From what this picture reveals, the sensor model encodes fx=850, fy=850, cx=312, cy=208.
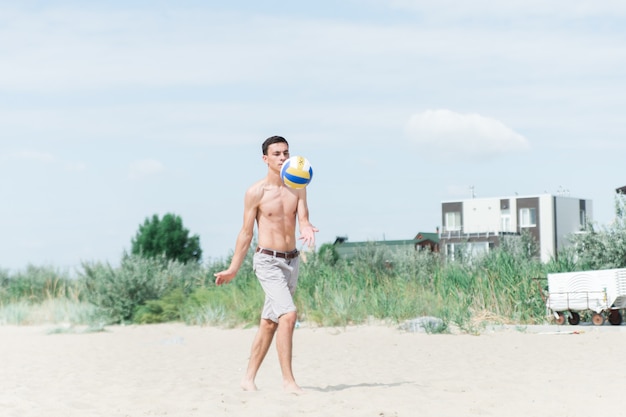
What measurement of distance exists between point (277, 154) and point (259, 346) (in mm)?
1735

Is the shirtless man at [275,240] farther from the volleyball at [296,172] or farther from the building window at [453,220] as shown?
the building window at [453,220]

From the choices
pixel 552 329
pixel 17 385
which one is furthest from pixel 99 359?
pixel 552 329

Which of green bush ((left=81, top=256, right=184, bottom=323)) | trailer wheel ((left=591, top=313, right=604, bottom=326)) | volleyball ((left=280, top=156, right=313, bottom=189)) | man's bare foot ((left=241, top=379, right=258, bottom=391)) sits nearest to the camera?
volleyball ((left=280, top=156, right=313, bottom=189))

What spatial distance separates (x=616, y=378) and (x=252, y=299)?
32.2 ft

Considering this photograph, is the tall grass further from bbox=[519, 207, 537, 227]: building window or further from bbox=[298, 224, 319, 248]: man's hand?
bbox=[519, 207, 537, 227]: building window

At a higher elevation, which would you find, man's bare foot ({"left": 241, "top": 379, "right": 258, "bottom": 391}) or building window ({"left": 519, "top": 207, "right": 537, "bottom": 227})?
building window ({"left": 519, "top": 207, "right": 537, "bottom": 227})

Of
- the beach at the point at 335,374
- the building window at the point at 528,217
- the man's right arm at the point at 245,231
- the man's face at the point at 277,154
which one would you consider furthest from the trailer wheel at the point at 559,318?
the building window at the point at 528,217

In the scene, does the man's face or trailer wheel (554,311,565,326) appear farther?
trailer wheel (554,311,565,326)

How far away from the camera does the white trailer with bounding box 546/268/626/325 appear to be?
15898mm

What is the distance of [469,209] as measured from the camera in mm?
77250

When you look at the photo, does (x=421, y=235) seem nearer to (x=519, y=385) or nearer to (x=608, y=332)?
(x=608, y=332)

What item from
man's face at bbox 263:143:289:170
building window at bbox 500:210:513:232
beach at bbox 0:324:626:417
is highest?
building window at bbox 500:210:513:232

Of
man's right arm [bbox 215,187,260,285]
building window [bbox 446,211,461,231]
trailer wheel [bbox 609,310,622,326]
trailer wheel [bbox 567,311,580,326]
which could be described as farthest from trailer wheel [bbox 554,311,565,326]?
building window [bbox 446,211,461,231]

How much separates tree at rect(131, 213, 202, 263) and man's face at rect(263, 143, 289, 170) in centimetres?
4477
